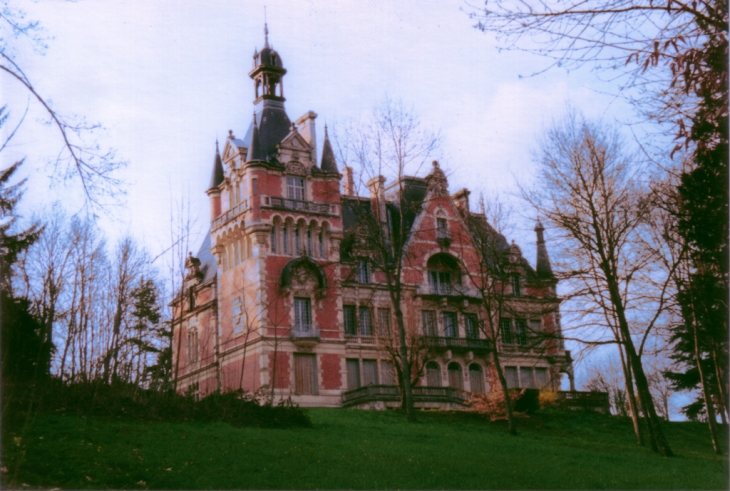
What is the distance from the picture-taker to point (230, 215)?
45.9 meters

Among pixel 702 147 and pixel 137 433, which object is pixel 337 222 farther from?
pixel 702 147

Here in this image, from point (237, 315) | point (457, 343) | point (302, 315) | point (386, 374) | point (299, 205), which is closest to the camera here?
point (302, 315)

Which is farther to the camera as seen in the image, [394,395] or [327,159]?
[327,159]

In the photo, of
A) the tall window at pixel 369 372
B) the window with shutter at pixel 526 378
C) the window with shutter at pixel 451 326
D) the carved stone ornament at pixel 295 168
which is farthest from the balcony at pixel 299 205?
the window with shutter at pixel 526 378

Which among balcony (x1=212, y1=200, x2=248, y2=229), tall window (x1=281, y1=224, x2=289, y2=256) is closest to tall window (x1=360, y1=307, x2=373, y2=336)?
tall window (x1=281, y1=224, x2=289, y2=256)

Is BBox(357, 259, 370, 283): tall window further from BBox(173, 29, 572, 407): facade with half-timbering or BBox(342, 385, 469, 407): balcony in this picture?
BBox(342, 385, 469, 407): balcony

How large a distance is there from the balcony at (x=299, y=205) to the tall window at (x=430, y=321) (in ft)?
26.6

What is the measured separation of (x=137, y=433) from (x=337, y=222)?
1079 inches

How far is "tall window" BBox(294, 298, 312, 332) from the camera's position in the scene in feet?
143

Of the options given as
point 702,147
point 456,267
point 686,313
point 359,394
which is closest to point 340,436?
point 686,313

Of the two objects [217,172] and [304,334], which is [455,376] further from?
[217,172]

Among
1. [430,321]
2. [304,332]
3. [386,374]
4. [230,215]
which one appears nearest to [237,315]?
[304,332]

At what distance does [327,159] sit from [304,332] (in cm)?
998

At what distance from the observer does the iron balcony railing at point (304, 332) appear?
1694 inches
